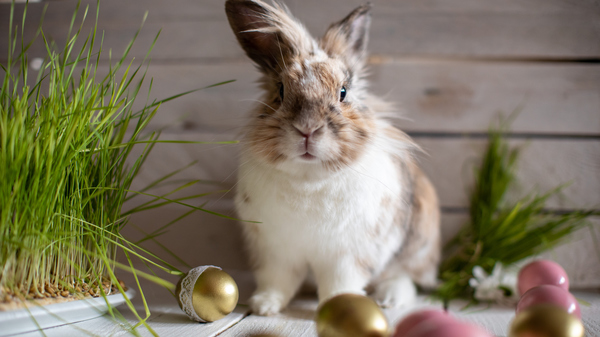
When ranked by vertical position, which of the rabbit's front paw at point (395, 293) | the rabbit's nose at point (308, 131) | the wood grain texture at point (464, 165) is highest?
the rabbit's nose at point (308, 131)

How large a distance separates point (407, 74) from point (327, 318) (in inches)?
49.1

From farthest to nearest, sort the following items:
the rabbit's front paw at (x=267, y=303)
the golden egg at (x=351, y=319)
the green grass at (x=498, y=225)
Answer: the green grass at (x=498, y=225) → the rabbit's front paw at (x=267, y=303) → the golden egg at (x=351, y=319)

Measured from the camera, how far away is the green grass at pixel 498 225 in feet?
5.19

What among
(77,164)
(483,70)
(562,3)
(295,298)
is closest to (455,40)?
(483,70)

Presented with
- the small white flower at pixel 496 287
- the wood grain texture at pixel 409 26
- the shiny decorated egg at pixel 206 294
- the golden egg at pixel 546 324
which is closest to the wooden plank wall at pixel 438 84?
the wood grain texture at pixel 409 26

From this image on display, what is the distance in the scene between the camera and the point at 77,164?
0.99 metres

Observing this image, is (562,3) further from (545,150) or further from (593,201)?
(593,201)

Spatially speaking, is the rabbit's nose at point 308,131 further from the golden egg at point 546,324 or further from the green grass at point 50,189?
the golden egg at point 546,324

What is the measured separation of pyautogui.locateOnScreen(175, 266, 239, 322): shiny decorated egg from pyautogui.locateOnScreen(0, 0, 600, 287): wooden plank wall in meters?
0.59

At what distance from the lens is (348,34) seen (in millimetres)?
1341

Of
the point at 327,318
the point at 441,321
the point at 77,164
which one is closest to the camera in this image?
the point at 441,321

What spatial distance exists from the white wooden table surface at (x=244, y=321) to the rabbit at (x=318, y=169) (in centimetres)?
6

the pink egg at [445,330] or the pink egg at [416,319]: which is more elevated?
the pink egg at [445,330]

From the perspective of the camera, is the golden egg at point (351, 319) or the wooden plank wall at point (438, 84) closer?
the golden egg at point (351, 319)
